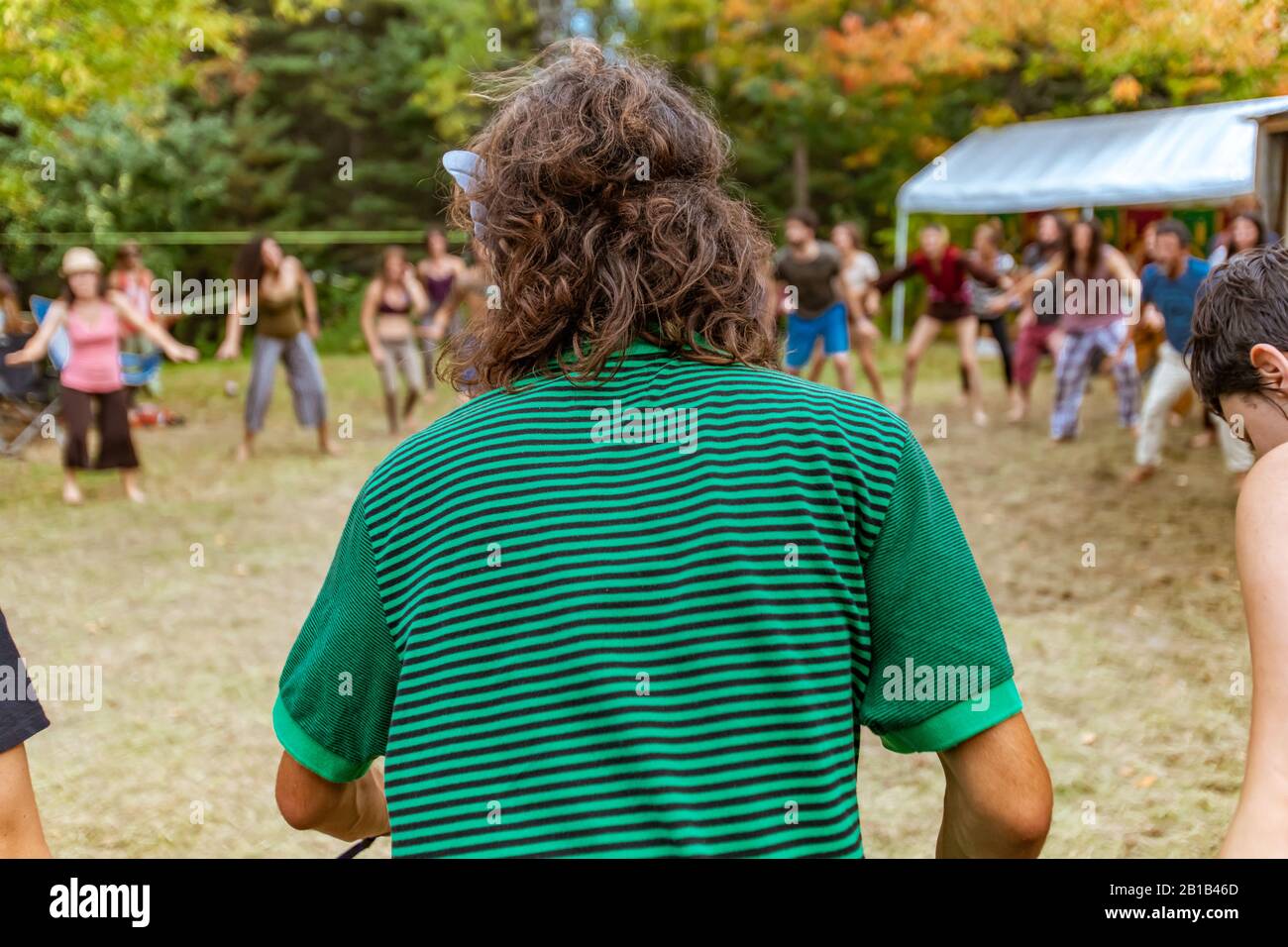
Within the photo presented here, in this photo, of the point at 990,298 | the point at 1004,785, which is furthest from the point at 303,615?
the point at 990,298

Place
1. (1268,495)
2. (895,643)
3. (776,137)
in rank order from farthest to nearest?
Result: (776,137), (1268,495), (895,643)

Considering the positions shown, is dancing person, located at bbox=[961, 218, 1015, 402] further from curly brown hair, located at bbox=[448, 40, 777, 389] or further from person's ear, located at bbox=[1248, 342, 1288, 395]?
curly brown hair, located at bbox=[448, 40, 777, 389]

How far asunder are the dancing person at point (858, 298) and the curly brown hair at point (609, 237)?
10.8m

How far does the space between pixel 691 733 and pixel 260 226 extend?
28312 millimetres

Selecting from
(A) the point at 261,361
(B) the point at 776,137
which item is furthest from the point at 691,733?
(B) the point at 776,137

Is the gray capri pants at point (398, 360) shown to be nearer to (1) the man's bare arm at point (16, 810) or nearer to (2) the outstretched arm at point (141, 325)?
(2) the outstretched arm at point (141, 325)

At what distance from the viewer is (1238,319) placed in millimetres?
1846

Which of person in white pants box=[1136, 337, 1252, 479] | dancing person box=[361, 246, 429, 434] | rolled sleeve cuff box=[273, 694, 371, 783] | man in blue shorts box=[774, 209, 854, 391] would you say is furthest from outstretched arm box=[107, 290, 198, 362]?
rolled sleeve cuff box=[273, 694, 371, 783]

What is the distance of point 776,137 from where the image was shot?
26703 millimetres

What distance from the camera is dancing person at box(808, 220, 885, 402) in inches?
504

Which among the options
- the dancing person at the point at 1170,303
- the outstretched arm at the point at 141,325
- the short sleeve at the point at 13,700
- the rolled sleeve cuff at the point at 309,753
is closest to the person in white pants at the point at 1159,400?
the dancing person at the point at 1170,303

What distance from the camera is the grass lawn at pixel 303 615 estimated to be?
419 centimetres

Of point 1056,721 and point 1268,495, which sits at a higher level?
point 1268,495
